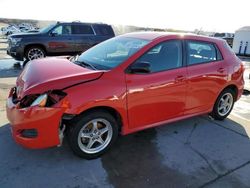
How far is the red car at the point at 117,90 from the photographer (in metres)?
3.06

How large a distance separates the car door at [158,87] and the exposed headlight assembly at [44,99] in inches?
36.6

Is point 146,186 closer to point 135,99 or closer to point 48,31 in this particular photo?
point 135,99

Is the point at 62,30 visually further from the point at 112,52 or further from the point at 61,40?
the point at 112,52

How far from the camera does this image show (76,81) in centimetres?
315

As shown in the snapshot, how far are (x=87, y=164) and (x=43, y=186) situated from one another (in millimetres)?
648

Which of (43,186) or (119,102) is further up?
(119,102)

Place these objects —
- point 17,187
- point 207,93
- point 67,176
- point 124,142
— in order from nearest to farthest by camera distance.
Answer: point 17,187 → point 67,176 → point 124,142 → point 207,93

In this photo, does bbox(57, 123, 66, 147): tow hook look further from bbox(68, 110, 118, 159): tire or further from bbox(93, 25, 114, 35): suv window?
bbox(93, 25, 114, 35): suv window

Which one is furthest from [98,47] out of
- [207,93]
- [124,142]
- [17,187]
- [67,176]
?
[17,187]

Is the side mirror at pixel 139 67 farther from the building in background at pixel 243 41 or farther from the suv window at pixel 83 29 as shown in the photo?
the building in background at pixel 243 41

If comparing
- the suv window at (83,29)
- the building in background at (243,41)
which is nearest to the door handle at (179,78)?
the suv window at (83,29)

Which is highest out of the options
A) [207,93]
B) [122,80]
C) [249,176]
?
[122,80]

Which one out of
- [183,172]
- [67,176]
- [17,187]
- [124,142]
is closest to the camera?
[17,187]

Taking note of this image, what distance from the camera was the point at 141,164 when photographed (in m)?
3.45
